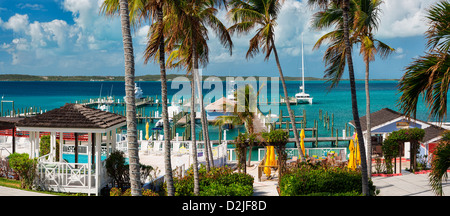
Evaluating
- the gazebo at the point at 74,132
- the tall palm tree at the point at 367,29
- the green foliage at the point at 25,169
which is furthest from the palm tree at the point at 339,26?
the green foliage at the point at 25,169

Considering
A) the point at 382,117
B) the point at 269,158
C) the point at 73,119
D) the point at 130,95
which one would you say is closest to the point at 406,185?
the point at 269,158

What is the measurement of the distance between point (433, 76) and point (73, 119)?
36.7 ft

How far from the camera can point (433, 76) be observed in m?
6.66

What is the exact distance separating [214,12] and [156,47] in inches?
172

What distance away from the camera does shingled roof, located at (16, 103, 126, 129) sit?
13391 mm

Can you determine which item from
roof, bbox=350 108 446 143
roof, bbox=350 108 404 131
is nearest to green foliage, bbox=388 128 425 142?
roof, bbox=350 108 446 143

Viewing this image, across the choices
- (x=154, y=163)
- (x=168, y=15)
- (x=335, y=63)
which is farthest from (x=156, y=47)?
(x=154, y=163)

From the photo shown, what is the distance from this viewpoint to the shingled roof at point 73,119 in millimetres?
13391

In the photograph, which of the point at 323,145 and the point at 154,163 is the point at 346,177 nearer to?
Answer: the point at 154,163

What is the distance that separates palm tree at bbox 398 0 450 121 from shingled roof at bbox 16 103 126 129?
31.2ft

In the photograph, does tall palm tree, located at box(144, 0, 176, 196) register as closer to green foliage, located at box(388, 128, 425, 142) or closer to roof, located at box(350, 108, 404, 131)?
green foliage, located at box(388, 128, 425, 142)

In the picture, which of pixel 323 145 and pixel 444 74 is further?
pixel 323 145

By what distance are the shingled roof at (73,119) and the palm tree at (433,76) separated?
9.50 m
